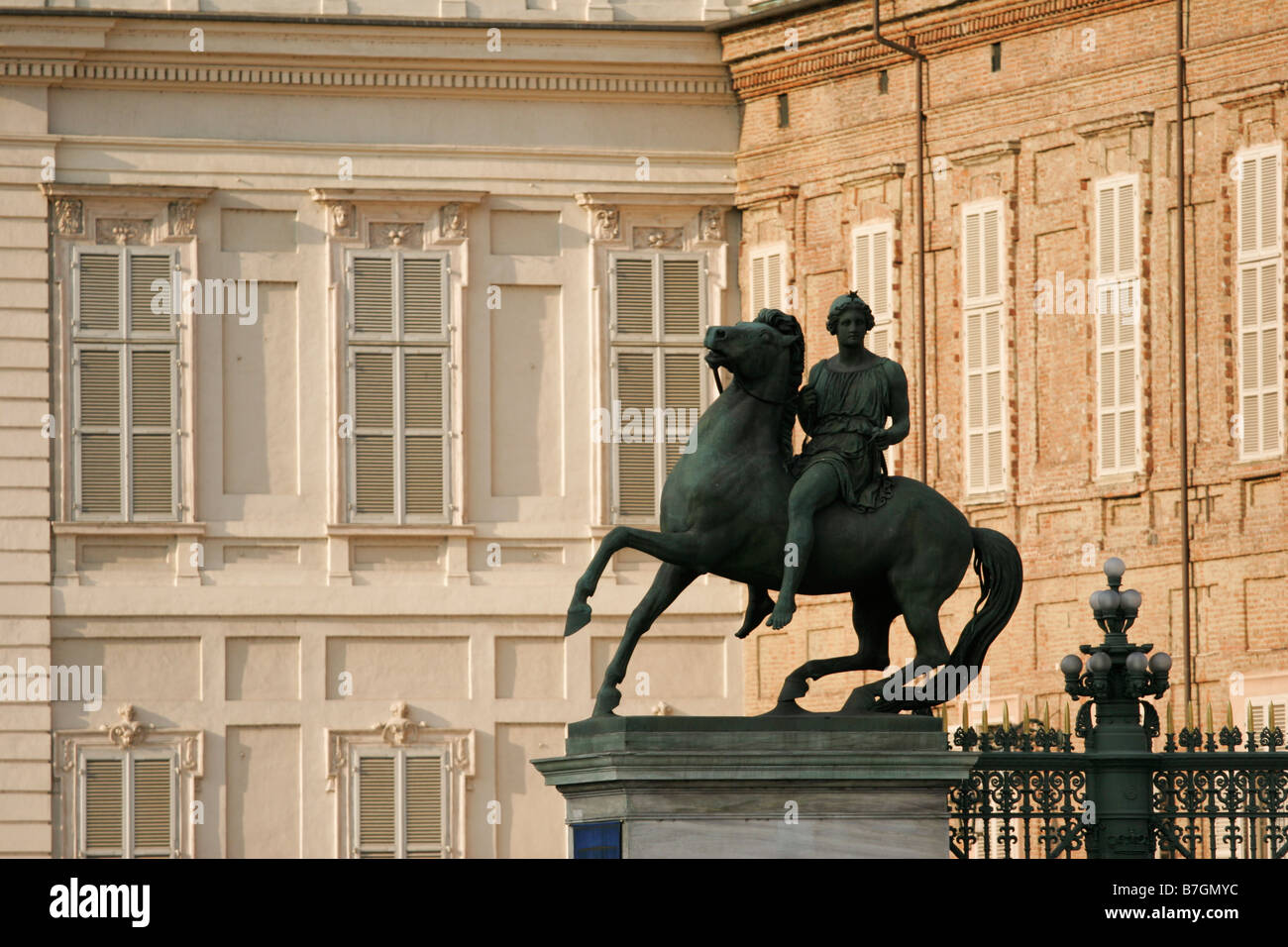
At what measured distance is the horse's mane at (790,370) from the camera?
13.6m

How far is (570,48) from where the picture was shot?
84.1ft

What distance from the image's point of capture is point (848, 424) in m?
13.5

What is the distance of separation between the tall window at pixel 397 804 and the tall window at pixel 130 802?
60.8 inches

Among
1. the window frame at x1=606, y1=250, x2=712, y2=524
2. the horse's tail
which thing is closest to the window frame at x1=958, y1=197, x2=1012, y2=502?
the window frame at x1=606, y1=250, x2=712, y2=524

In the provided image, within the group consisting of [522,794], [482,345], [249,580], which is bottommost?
[522,794]

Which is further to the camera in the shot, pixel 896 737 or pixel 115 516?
pixel 115 516

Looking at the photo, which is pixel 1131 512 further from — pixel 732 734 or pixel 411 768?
pixel 732 734

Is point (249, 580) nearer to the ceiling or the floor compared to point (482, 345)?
nearer to the floor

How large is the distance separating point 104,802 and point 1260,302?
10.2 m

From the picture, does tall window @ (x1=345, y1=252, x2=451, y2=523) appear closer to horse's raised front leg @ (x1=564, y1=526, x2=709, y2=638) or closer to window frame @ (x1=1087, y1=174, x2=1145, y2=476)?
window frame @ (x1=1087, y1=174, x2=1145, y2=476)

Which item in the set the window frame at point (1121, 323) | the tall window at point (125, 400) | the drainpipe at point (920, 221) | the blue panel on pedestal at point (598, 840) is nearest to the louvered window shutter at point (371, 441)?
the tall window at point (125, 400)
